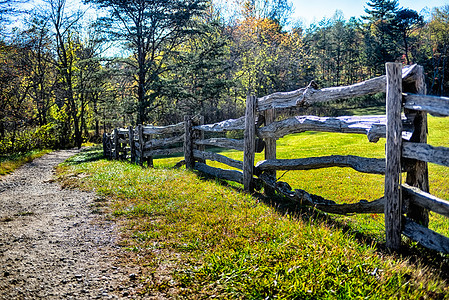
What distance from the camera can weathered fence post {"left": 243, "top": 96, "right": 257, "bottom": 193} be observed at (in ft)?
19.0

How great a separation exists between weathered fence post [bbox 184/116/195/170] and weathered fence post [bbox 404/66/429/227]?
598 cm

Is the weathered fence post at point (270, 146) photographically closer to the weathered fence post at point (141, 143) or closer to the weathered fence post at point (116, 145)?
the weathered fence post at point (141, 143)

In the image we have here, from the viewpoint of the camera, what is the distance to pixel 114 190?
660 cm

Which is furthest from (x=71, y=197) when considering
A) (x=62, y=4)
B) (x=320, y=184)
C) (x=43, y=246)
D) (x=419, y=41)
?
(x=419, y=41)

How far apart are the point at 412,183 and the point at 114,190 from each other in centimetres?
567

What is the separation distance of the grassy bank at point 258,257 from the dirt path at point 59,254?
276 mm

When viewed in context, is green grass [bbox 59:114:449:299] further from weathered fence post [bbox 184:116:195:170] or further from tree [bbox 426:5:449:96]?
tree [bbox 426:5:449:96]

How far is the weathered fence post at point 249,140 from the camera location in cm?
579

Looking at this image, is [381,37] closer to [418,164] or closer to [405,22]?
[405,22]

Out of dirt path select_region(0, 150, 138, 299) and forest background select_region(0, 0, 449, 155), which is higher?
forest background select_region(0, 0, 449, 155)

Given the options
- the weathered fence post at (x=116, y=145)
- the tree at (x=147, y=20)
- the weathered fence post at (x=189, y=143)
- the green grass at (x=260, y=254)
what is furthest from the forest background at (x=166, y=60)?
the green grass at (x=260, y=254)

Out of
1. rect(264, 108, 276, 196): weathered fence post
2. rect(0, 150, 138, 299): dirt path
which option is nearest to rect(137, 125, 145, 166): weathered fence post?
rect(0, 150, 138, 299): dirt path

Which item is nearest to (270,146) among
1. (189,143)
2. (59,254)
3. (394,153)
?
(394,153)

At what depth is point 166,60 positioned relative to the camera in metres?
21.8
